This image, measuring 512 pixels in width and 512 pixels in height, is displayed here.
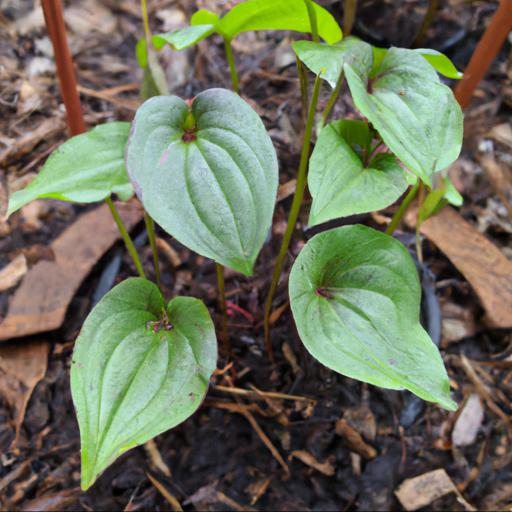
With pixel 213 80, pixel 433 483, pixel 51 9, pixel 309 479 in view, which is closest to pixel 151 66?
pixel 51 9

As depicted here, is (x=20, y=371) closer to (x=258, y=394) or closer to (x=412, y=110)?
(x=258, y=394)

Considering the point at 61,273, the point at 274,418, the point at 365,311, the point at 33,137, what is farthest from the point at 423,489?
the point at 33,137

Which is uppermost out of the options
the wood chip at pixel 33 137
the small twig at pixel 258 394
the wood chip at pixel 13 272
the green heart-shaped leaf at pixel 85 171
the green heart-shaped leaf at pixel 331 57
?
the green heart-shaped leaf at pixel 331 57

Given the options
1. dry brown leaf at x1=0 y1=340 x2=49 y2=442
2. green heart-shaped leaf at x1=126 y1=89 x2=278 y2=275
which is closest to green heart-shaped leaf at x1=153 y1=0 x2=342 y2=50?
green heart-shaped leaf at x1=126 y1=89 x2=278 y2=275

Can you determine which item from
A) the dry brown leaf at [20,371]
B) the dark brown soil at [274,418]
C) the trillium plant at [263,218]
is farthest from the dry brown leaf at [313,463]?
the dry brown leaf at [20,371]

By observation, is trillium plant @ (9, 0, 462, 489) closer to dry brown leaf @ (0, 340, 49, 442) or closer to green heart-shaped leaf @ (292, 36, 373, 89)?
green heart-shaped leaf @ (292, 36, 373, 89)

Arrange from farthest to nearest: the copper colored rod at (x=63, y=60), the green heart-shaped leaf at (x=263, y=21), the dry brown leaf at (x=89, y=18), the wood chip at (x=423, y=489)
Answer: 1. the dry brown leaf at (x=89, y=18)
2. the wood chip at (x=423, y=489)
3. the copper colored rod at (x=63, y=60)
4. the green heart-shaped leaf at (x=263, y=21)

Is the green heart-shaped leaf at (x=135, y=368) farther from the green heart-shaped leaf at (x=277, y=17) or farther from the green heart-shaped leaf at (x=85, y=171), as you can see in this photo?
the green heart-shaped leaf at (x=277, y=17)
